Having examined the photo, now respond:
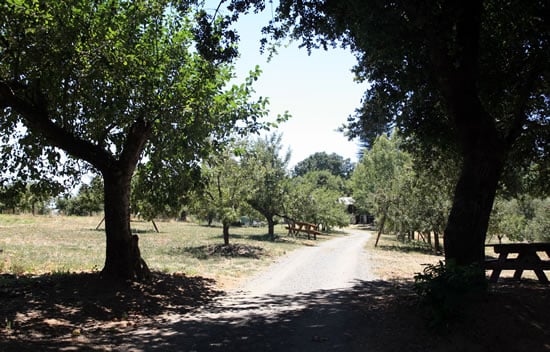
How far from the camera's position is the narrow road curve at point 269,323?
5.63 meters

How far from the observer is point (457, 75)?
7539 millimetres

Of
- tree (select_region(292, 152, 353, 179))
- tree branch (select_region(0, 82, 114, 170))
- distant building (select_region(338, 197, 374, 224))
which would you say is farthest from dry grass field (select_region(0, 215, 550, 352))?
tree (select_region(292, 152, 353, 179))

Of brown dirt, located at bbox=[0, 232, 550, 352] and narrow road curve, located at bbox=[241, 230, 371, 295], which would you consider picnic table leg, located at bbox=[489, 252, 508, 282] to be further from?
narrow road curve, located at bbox=[241, 230, 371, 295]

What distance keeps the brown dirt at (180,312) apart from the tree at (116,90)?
47.4 inches

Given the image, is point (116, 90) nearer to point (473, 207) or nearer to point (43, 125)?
point (43, 125)

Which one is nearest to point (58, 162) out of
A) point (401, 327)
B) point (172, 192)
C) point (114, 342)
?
point (172, 192)

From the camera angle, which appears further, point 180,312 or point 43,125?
point 43,125

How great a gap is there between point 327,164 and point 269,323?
12480 centimetres

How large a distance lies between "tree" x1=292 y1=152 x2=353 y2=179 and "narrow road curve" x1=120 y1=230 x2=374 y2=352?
386ft

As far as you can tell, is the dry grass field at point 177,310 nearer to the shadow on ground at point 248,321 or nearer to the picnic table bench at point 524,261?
the shadow on ground at point 248,321

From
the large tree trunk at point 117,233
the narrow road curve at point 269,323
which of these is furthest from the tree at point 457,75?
the large tree trunk at point 117,233

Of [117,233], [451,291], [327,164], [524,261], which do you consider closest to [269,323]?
[451,291]

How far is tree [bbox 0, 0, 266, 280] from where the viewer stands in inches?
319

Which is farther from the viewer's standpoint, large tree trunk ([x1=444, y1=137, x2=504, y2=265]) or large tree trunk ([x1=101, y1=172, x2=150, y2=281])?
large tree trunk ([x1=101, y1=172, x2=150, y2=281])
